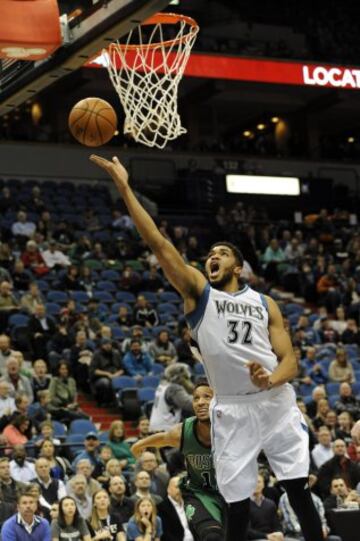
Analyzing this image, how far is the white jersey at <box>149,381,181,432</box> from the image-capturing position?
513 inches

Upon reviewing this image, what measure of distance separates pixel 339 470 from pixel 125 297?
695 cm

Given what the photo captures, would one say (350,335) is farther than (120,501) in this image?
Yes

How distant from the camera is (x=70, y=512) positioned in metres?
A: 10.2

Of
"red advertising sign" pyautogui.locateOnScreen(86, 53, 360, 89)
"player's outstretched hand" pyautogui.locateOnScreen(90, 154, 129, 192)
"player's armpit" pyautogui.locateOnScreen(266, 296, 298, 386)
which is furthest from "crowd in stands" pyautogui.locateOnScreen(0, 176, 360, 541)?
"player's outstretched hand" pyautogui.locateOnScreen(90, 154, 129, 192)

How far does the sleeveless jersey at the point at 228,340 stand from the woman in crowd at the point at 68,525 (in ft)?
16.4

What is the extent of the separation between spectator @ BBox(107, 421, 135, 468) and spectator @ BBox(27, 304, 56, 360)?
9.18 ft

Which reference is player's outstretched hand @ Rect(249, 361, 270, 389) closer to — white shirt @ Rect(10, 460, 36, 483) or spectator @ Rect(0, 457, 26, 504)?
spectator @ Rect(0, 457, 26, 504)

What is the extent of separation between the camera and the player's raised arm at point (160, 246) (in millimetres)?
5359

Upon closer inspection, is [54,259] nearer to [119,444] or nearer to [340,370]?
[340,370]

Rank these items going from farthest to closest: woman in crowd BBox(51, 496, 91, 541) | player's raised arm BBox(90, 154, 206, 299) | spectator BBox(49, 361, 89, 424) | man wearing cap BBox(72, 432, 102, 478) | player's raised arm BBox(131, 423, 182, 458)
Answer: spectator BBox(49, 361, 89, 424) < man wearing cap BBox(72, 432, 102, 478) < woman in crowd BBox(51, 496, 91, 541) < player's raised arm BBox(131, 423, 182, 458) < player's raised arm BBox(90, 154, 206, 299)

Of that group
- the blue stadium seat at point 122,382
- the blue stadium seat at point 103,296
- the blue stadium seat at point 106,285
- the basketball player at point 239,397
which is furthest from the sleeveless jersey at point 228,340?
the blue stadium seat at point 106,285

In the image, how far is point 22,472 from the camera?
37.6 ft

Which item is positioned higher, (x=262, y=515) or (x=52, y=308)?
(x=52, y=308)

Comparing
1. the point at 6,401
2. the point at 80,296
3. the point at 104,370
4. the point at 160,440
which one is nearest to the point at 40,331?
the point at 104,370
